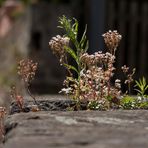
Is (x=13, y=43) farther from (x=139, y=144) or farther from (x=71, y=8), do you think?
(x=139, y=144)

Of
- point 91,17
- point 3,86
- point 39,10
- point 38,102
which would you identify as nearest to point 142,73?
point 91,17

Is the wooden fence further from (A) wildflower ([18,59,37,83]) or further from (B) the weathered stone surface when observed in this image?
(B) the weathered stone surface

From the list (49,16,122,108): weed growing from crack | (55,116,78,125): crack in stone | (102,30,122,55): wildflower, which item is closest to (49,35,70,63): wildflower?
(49,16,122,108): weed growing from crack

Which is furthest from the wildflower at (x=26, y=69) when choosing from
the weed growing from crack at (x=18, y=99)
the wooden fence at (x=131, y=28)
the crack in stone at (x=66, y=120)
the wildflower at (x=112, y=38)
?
the wooden fence at (x=131, y=28)

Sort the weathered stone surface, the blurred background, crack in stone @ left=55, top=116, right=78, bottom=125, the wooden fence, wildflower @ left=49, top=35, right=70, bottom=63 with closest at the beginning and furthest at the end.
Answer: the weathered stone surface < crack in stone @ left=55, top=116, right=78, bottom=125 < wildflower @ left=49, top=35, right=70, bottom=63 < the blurred background < the wooden fence

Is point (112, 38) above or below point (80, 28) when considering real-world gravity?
below

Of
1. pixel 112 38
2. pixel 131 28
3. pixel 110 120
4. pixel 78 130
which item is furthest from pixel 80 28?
pixel 78 130

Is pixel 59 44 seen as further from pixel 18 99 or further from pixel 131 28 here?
pixel 131 28
